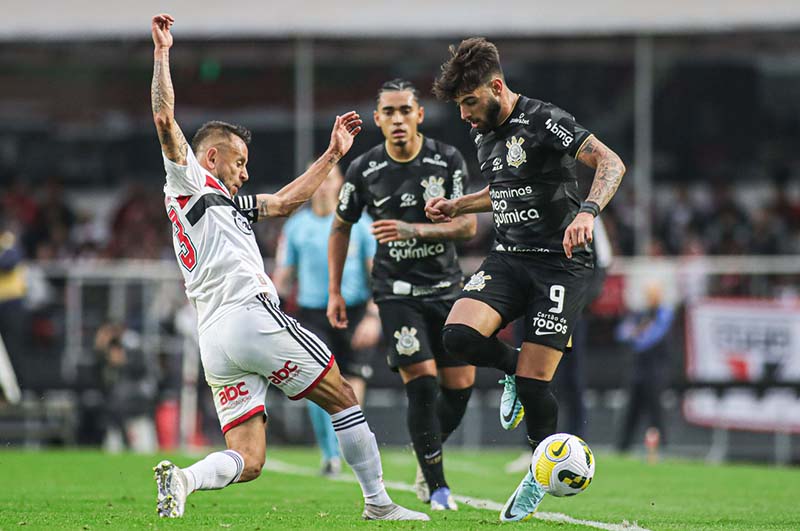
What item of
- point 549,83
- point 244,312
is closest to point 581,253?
point 244,312

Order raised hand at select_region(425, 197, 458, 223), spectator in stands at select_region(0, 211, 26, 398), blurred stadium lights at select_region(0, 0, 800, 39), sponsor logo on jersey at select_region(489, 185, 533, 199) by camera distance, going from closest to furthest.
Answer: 1. sponsor logo on jersey at select_region(489, 185, 533, 199)
2. raised hand at select_region(425, 197, 458, 223)
3. spectator in stands at select_region(0, 211, 26, 398)
4. blurred stadium lights at select_region(0, 0, 800, 39)

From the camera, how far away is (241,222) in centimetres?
681

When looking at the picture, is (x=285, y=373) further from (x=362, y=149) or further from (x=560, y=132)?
(x=362, y=149)

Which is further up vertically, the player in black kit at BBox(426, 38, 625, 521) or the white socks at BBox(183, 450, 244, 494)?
the player in black kit at BBox(426, 38, 625, 521)

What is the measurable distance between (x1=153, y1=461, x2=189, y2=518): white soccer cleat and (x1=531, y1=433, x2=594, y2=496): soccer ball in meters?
1.75

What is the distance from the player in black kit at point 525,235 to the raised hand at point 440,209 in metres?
0.38

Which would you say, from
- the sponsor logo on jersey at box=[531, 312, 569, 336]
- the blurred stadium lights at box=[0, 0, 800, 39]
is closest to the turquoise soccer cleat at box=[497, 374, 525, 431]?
the sponsor logo on jersey at box=[531, 312, 569, 336]

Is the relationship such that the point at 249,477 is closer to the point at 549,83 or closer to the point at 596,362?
the point at 596,362

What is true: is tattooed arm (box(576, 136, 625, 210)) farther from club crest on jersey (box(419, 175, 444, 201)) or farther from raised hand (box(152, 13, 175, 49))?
raised hand (box(152, 13, 175, 49))

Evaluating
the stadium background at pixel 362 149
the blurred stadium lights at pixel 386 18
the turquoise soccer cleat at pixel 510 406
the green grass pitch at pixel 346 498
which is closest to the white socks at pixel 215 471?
the green grass pitch at pixel 346 498

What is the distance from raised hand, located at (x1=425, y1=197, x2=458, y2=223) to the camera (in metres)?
7.83

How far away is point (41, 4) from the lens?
1984 cm

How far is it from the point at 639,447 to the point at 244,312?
10.8 metres

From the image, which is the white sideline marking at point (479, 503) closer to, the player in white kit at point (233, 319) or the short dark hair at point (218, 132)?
the player in white kit at point (233, 319)
